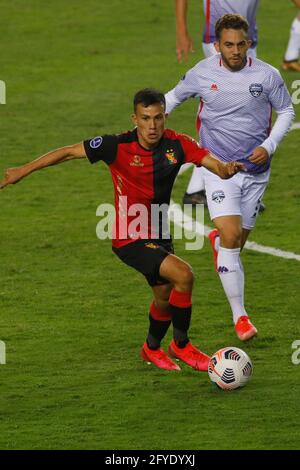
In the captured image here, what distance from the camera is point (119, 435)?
9.69 metres

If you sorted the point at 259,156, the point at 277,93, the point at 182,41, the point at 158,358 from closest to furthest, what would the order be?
the point at 158,358
the point at 259,156
the point at 277,93
the point at 182,41

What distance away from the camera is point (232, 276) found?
12.2 metres

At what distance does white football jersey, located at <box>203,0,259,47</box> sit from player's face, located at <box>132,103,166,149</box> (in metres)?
5.01

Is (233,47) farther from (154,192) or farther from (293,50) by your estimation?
(293,50)

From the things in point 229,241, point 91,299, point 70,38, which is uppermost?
point 229,241

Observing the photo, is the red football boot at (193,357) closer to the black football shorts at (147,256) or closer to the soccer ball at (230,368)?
the soccer ball at (230,368)

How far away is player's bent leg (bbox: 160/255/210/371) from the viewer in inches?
432

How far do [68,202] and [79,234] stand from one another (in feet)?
4.22

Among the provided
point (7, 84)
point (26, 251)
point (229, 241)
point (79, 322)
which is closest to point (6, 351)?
point (79, 322)

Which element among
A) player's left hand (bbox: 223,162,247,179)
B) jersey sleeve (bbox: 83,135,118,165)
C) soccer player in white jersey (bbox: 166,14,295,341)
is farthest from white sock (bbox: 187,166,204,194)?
player's left hand (bbox: 223,162,247,179)

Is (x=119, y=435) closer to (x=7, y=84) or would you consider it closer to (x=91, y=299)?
(x=91, y=299)

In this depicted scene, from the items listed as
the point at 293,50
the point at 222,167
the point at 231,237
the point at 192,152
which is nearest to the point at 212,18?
the point at 231,237

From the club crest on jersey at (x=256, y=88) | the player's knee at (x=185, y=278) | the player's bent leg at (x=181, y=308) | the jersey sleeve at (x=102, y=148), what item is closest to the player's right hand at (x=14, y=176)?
the jersey sleeve at (x=102, y=148)

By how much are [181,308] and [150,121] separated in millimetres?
1422
